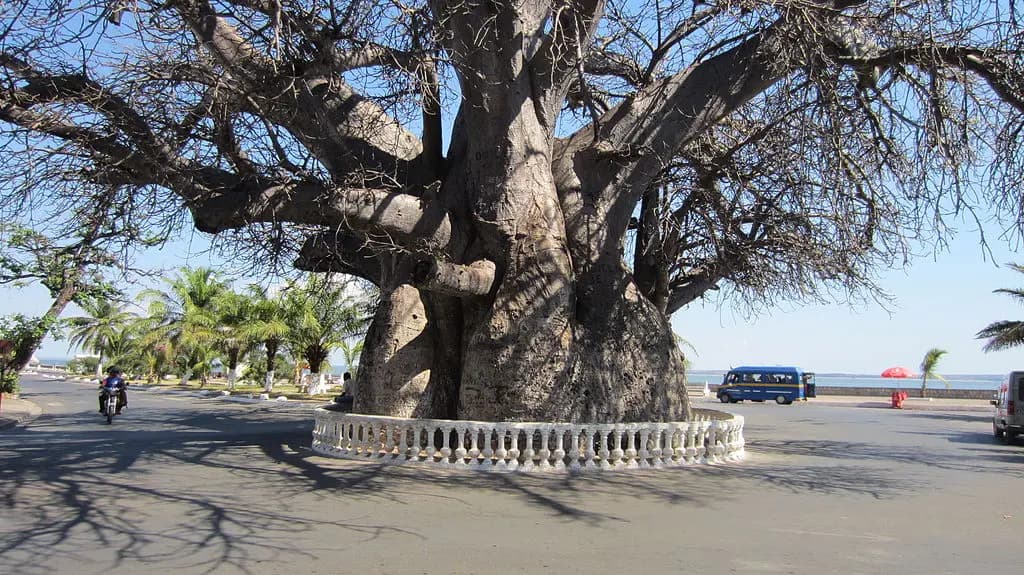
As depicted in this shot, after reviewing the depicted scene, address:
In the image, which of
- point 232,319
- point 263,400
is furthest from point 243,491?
point 232,319

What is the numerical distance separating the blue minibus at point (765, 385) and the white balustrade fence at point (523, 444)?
105 feet

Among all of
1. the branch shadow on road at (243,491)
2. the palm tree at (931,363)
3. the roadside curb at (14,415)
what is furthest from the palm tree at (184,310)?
the palm tree at (931,363)

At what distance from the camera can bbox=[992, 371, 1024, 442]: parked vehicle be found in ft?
53.7

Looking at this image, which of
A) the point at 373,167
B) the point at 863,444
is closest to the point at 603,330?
the point at 373,167

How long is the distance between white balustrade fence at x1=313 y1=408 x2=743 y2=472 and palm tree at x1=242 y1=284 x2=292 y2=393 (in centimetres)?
2364

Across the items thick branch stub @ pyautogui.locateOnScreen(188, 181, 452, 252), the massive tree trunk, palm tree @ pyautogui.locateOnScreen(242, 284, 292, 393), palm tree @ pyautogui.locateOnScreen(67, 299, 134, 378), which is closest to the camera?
thick branch stub @ pyautogui.locateOnScreen(188, 181, 452, 252)

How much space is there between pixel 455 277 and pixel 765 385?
3542 centimetres

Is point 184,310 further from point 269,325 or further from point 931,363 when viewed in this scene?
point 931,363

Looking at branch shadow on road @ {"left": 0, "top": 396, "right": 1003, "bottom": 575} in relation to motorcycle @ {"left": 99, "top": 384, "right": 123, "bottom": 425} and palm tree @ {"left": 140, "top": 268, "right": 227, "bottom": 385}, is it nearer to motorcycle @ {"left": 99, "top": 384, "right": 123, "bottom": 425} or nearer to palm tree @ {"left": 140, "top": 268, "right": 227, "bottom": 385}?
motorcycle @ {"left": 99, "top": 384, "right": 123, "bottom": 425}

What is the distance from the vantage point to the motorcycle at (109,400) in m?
17.3

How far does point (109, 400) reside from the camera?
17.5 meters

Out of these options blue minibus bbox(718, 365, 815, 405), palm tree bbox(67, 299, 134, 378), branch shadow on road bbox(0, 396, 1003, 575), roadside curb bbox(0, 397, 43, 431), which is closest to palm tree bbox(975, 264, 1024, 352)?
blue minibus bbox(718, 365, 815, 405)

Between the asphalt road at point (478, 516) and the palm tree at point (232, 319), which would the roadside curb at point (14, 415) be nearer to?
the asphalt road at point (478, 516)

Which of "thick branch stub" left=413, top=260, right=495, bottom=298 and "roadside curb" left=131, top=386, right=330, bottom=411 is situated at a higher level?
"thick branch stub" left=413, top=260, right=495, bottom=298
